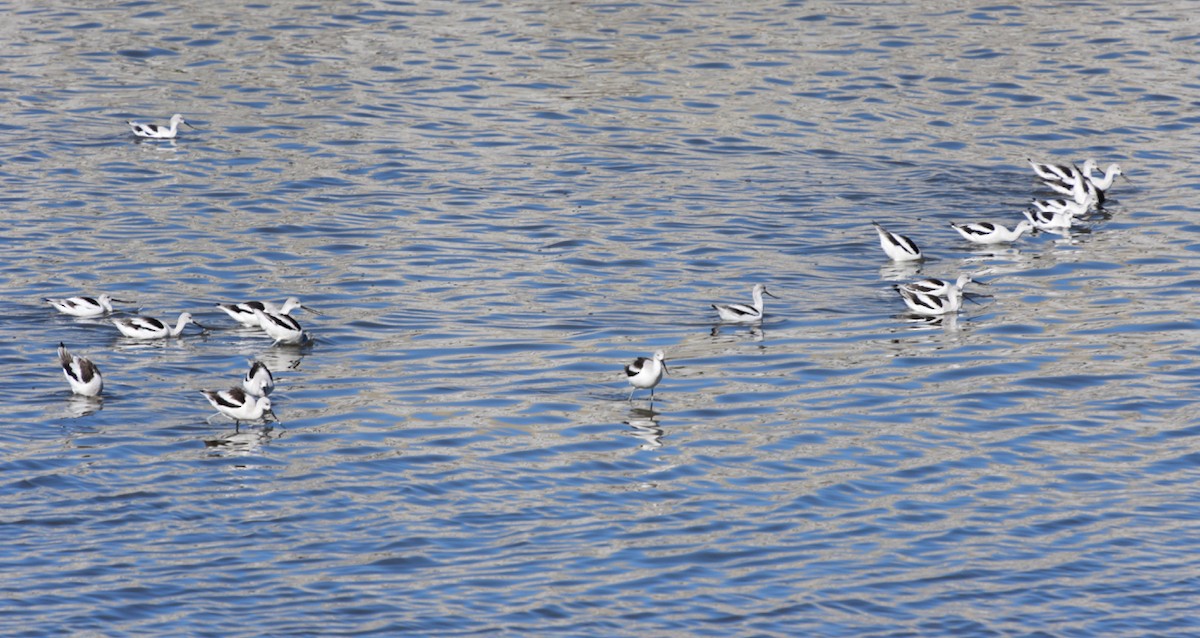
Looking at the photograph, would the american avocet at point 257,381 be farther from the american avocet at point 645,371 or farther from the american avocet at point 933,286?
the american avocet at point 933,286

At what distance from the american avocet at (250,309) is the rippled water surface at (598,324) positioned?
1.18 feet

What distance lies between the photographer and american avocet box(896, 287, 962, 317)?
21359mm

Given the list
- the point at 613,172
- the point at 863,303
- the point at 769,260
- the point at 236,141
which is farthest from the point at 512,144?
the point at 863,303

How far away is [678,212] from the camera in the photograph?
1036 inches

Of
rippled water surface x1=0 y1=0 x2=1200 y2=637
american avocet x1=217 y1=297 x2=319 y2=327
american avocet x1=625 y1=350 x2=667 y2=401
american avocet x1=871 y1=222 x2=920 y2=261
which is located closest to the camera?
rippled water surface x1=0 y1=0 x2=1200 y2=637

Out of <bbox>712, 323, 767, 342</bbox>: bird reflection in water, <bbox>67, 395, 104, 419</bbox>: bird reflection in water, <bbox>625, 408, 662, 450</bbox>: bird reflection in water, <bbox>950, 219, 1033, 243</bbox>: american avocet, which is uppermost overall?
<bbox>950, 219, 1033, 243</bbox>: american avocet

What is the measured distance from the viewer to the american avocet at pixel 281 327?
19547mm

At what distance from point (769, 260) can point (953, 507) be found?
30.3 ft

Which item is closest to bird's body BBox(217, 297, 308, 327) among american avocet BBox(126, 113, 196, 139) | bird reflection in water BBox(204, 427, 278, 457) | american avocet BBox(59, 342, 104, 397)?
american avocet BBox(59, 342, 104, 397)

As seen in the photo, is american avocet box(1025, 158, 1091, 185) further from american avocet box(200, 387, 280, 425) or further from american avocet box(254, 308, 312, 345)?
american avocet box(200, 387, 280, 425)

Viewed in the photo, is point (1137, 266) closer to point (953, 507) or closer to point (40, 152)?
point (953, 507)

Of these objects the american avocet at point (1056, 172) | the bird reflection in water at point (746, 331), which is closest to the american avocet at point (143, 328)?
the bird reflection in water at point (746, 331)

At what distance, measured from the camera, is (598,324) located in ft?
68.2

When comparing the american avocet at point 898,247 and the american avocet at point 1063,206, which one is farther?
the american avocet at point 1063,206
